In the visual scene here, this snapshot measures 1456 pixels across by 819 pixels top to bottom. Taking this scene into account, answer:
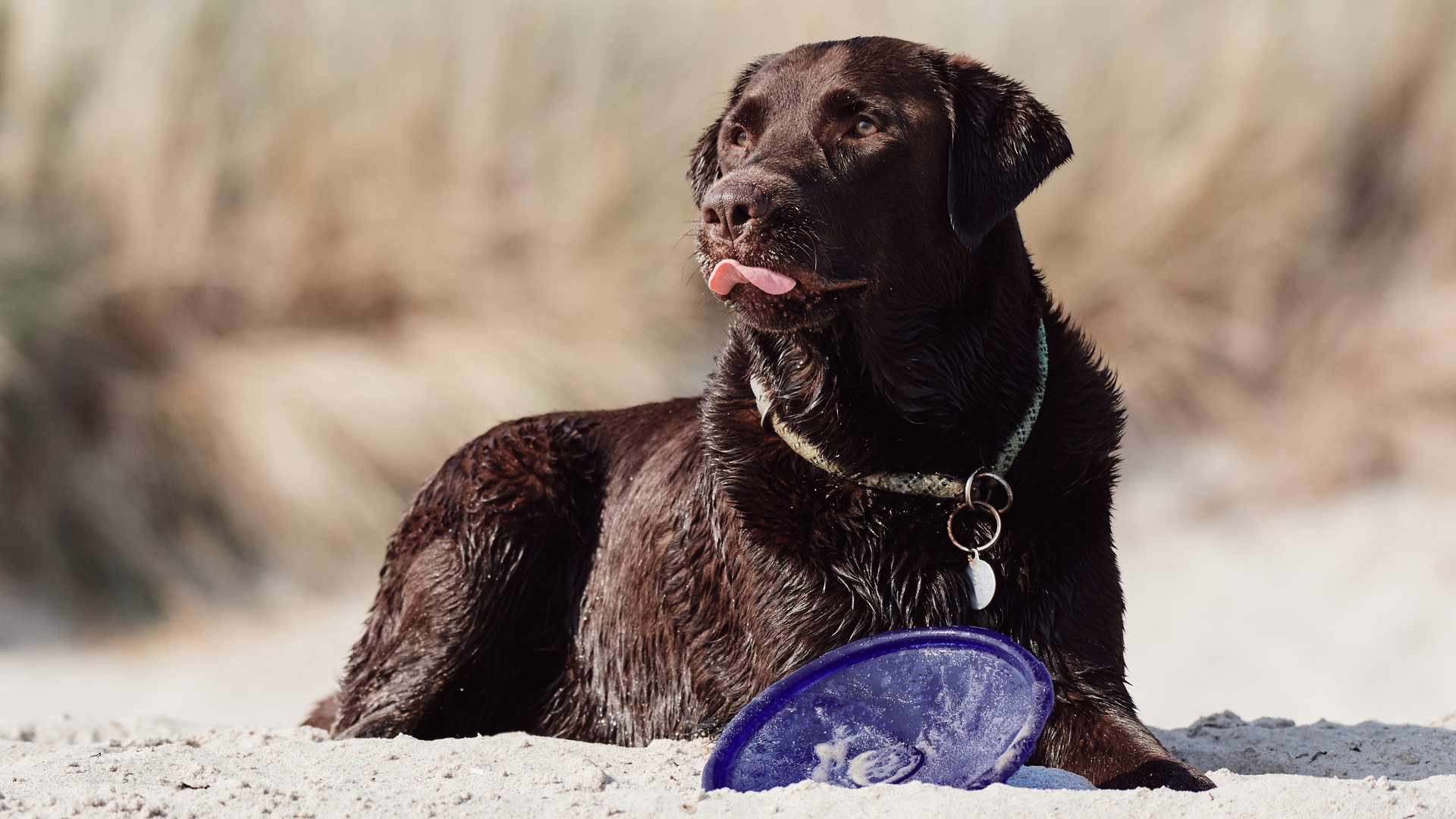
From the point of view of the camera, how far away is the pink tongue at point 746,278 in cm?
294

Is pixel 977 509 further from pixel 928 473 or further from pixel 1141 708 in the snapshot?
pixel 1141 708

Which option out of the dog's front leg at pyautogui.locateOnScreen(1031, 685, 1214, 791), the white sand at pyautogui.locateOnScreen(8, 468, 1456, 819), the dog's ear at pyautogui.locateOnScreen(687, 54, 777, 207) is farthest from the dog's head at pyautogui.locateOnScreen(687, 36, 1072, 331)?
the white sand at pyautogui.locateOnScreen(8, 468, 1456, 819)

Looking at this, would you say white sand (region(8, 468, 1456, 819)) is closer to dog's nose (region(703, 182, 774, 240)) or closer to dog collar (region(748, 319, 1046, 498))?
dog collar (region(748, 319, 1046, 498))

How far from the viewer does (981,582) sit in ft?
9.80

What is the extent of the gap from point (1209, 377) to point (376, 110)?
4.93m

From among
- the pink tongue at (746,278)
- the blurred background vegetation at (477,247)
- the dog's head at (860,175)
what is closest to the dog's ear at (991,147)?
the dog's head at (860,175)

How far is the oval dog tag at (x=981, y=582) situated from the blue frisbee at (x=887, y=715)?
23 cm

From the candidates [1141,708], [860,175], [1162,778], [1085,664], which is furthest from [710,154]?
[1141,708]

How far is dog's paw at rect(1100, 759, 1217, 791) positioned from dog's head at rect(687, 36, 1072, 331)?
1.12 m

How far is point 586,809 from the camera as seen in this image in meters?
2.50

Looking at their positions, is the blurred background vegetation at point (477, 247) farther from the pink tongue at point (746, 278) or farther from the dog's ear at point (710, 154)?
the pink tongue at point (746, 278)

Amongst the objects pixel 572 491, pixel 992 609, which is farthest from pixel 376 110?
pixel 992 609

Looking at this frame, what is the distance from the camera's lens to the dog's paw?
263cm

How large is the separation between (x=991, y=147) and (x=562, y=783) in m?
1.71
